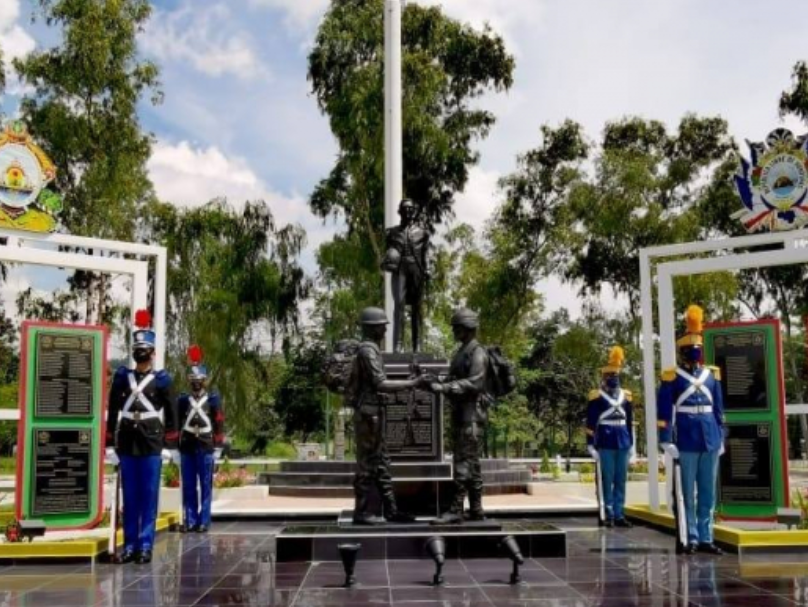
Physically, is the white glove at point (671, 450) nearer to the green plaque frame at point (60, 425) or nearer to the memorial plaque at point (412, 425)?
the memorial plaque at point (412, 425)

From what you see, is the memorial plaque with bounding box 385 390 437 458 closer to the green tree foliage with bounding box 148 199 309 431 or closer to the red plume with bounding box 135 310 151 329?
the red plume with bounding box 135 310 151 329

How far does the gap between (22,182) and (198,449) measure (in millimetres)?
3420

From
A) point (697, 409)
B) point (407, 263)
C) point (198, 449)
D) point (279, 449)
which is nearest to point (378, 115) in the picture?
point (407, 263)

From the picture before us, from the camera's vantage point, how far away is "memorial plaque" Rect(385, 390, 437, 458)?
419 inches

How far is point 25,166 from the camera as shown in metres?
9.00

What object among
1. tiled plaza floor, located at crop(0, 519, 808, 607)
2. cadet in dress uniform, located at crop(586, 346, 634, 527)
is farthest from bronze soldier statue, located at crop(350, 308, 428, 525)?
cadet in dress uniform, located at crop(586, 346, 634, 527)

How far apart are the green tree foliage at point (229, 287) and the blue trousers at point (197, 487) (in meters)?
14.6

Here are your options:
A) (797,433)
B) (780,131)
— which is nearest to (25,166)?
(780,131)

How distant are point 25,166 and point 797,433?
43467 millimetres

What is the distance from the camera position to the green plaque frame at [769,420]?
9.15 metres

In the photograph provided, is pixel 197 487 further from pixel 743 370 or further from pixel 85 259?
pixel 743 370

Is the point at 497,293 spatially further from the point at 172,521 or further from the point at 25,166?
the point at 25,166

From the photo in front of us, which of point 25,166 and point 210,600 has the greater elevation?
point 25,166

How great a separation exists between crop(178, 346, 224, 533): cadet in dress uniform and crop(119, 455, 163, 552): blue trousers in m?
2.43
